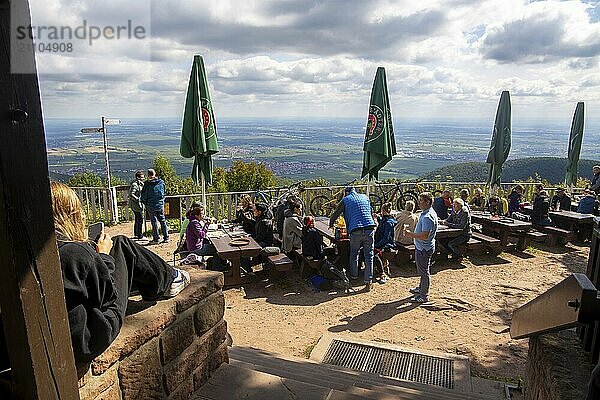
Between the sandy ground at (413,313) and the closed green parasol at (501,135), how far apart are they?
274 centimetres

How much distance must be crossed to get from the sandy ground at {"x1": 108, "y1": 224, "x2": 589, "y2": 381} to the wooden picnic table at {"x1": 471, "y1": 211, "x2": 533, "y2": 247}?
2.45 feet

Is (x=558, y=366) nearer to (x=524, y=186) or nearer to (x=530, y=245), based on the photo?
(x=530, y=245)

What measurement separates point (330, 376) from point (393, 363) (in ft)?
4.12

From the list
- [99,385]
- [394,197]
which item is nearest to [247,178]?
[394,197]

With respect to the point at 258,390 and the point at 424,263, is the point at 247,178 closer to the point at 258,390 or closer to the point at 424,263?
the point at 424,263

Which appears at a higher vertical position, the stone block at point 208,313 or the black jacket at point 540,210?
the stone block at point 208,313

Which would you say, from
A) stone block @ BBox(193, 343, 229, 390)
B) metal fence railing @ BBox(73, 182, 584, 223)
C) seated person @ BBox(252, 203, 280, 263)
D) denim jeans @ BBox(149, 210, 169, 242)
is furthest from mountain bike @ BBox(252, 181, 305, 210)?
stone block @ BBox(193, 343, 229, 390)

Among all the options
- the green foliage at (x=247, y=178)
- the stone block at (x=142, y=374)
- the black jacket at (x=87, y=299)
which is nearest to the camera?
the black jacket at (x=87, y=299)

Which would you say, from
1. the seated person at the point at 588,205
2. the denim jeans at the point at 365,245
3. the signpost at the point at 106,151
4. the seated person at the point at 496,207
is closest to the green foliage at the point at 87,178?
the signpost at the point at 106,151

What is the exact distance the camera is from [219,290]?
2.46 meters

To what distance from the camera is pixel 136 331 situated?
5.88 feet

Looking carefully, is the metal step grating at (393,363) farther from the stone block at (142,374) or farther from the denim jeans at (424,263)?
the stone block at (142,374)

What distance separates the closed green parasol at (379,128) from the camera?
771 centimetres

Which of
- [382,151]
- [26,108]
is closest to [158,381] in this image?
[26,108]
